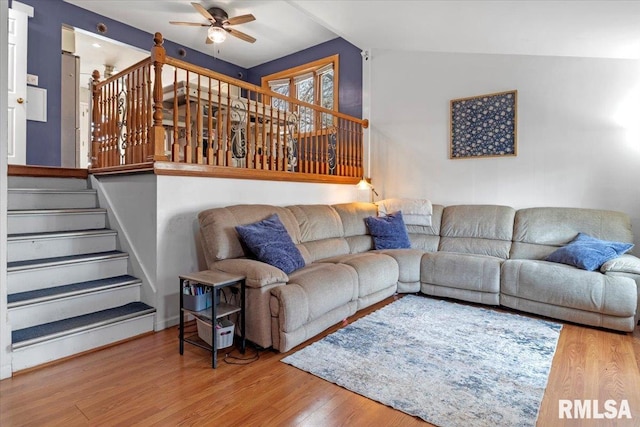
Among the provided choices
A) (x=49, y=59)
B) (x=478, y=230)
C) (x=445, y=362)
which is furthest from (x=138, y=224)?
(x=478, y=230)

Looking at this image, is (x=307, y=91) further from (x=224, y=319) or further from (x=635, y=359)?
(x=635, y=359)

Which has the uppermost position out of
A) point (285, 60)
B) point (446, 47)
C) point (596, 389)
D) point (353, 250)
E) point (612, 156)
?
point (285, 60)

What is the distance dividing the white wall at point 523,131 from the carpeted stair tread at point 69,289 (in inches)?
142

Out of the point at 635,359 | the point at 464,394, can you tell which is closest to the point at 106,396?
the point at 464,394

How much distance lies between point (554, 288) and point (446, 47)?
2.79 m

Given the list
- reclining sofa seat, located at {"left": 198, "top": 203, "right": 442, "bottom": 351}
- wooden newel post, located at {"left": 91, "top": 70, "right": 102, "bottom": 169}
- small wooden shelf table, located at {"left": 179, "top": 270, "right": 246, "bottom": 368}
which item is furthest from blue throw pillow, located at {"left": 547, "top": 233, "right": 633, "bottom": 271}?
wooden newel post, located at {"left": 91, "top": 70, "right": 102, "bottom": 169}

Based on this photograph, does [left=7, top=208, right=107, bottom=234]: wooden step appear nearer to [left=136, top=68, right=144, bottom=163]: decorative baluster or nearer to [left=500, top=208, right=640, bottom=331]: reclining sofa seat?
[left=136, top=68, right=144, bottom=163]: decorative baluster

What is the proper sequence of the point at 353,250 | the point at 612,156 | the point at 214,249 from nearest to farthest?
the point at 214,249 < the point at 612,156 < the point at 353,250

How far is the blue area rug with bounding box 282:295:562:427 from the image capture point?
1.72m

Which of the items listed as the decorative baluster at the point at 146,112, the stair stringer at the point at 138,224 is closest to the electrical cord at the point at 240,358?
the stair stringer at the point at 138,224

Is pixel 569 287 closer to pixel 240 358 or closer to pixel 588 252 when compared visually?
pixel 588 252

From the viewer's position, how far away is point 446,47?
3922 mm

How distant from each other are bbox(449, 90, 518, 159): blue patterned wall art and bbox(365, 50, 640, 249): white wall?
0.08 m

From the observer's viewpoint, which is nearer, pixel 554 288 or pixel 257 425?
pixel 257 425
